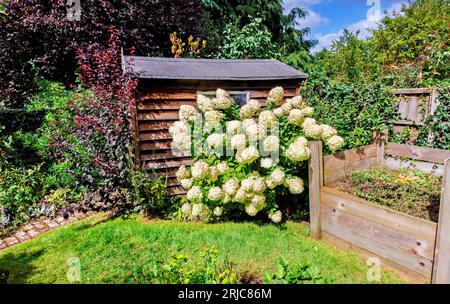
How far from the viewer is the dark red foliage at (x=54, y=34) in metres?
7.83

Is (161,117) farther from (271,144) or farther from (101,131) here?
(271,144)

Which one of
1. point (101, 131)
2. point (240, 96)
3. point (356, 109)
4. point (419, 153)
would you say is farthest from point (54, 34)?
point (419, 153)

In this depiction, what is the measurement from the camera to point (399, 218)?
280cm

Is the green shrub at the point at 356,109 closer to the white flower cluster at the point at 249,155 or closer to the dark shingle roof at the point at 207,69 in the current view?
the dark shingle roof at the point at 207,69

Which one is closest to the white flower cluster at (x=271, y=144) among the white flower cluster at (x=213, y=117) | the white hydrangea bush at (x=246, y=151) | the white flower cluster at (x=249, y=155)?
the white hydrangea bush at (x=246, y=151)

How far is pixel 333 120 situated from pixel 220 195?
11.6 feet

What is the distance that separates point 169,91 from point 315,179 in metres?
3.14

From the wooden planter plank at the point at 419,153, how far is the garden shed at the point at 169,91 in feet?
7.97

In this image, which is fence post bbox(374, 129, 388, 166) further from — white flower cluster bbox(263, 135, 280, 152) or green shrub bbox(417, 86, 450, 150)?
white flower cluster bbox(263, 135, 280, 152)

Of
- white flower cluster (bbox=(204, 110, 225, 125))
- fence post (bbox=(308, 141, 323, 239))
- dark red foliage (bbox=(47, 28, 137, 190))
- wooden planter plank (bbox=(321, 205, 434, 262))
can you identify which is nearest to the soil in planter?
fence post (bbox=(308, 141, 323, 239))

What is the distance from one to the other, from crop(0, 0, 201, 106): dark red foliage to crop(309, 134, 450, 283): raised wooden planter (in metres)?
7.17

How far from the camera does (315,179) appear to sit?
3.74 m

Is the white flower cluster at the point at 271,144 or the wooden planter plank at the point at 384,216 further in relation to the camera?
the white flower cluster at the point at 271,144

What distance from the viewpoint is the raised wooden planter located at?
8.26 feet
